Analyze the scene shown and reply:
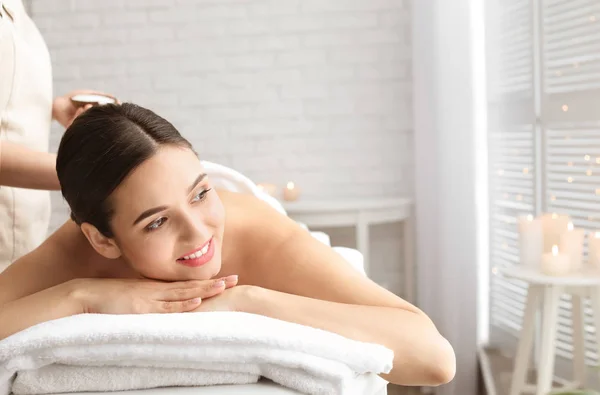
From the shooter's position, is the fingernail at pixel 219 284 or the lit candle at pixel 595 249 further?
the lit candle at pixel 595 249

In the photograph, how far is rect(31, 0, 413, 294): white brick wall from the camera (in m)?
3.46

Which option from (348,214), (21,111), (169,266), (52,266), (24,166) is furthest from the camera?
(348,214)

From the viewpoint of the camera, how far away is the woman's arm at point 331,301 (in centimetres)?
88

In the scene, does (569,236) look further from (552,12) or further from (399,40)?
(399,40)

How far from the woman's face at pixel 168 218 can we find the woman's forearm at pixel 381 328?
0.13 meters

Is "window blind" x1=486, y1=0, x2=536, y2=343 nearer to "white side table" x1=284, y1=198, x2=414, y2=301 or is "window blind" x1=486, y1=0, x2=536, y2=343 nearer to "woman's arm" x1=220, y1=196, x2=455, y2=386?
"white side table" x1=284, y1=198, x2=414, y2=301

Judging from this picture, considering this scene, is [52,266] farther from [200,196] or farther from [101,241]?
[200,196]

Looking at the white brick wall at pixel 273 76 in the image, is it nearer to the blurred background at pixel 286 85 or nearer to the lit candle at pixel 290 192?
the blurred background at pixel 286 85

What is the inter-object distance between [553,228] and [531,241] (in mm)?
69

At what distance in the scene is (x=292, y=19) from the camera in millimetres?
3467

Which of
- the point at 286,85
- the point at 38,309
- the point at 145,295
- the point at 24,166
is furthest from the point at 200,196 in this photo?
the point at 286,85

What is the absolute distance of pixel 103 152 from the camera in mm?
955

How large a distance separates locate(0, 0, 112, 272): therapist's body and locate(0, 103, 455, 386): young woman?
0.46 metres

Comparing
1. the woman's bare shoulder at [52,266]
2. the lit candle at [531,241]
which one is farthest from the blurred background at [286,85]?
the woman's bare shoulder at [52,266]
